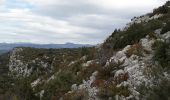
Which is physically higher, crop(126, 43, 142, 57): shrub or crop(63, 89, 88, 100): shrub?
crop(126, 43, 142, 57): shrub

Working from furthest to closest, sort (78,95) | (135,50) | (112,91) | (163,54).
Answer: (135,50)
(163,54)
(78,95)
(112,91)

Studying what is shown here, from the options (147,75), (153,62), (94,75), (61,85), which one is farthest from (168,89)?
(61,85)

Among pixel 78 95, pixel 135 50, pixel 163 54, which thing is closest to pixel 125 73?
pixel 163 54

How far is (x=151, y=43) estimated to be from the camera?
1852cm

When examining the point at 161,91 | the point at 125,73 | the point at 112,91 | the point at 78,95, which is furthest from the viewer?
the point at 125,73

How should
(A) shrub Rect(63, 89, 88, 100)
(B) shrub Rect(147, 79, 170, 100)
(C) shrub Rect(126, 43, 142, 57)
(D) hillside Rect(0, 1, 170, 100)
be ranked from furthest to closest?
(C) shrub Rect(126, 43, 142, 57) < (A) shrub Rect(63, 89, 88, 100) < (D) hillside Rect(0, 1, 170, 100) < (B) shrub Rect(147, 79, 170, 100)

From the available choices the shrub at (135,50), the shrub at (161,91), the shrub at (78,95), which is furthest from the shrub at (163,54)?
the shrub at (78,95)

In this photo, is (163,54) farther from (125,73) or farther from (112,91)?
(112,91)

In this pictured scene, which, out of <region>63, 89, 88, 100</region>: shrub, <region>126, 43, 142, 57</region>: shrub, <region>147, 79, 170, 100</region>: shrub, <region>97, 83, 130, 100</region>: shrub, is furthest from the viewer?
<region>126, 43, 142, 57</region>: shrub

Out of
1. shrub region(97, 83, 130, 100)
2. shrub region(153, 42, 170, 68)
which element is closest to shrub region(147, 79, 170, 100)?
shrub region(97, 83, 130, 100)

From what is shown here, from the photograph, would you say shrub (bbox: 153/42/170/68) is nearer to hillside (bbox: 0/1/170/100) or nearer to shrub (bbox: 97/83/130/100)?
hillside (bbox: 0/1/170/100)

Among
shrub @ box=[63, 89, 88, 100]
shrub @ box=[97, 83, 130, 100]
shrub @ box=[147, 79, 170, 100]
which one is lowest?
shrub @ box=[63, 89, 88, 100]

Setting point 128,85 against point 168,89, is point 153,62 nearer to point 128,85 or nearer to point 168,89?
point 128,85

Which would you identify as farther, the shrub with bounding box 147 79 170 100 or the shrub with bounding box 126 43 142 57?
the shrub with bounding box 126 43 142 57
